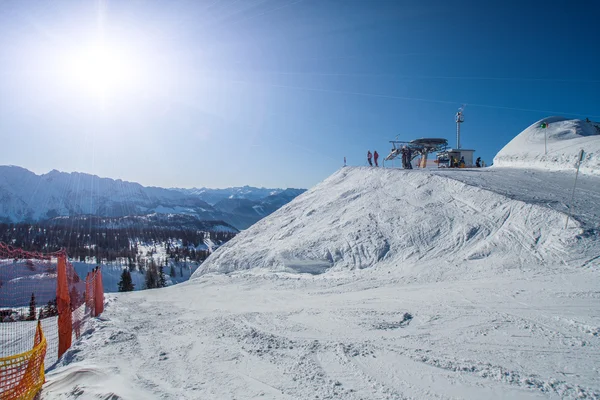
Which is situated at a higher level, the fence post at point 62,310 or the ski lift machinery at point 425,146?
the ski lift machinery at point 425,146

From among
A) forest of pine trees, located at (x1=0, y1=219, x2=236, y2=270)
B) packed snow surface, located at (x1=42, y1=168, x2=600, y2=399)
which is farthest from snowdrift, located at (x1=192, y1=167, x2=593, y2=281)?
forest of pine trees, located at (x1=0, y1=219, x2=236, y2=270)

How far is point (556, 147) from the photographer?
24.1 m

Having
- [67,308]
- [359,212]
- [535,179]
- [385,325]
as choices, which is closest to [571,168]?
[535,179]

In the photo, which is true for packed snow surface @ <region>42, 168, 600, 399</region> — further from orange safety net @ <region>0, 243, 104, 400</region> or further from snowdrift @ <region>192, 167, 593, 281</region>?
orange safety net @ <region>0, 243, 104, 400</region>

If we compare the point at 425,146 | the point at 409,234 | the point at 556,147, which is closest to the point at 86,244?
the point at 425,146

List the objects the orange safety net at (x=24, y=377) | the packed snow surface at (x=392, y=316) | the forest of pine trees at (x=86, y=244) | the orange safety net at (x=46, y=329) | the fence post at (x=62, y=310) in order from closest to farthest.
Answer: the orange safety net at (x=24, y=377) < the packed snow surface at (x=392, y=316) < the orange safety net at (x=46, y=329) < the fence post at (x=62, y=310) < the forest of pine trees at (x=86, y=244)

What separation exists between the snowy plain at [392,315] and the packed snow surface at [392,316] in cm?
4

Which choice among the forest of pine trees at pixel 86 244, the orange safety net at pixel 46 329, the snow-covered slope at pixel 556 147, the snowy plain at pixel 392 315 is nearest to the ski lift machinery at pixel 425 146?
the snow-covered slope at pixel 556 147

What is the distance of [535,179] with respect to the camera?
61.0 ft

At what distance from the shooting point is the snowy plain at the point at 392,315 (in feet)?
15.2

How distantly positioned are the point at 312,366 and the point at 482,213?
1233 cm

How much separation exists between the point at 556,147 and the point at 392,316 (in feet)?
83.2

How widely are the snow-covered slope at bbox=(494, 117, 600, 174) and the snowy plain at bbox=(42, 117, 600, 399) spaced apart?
9.88 feet

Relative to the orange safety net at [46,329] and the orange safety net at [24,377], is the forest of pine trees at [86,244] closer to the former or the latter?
the orange safety net at [46,329]
